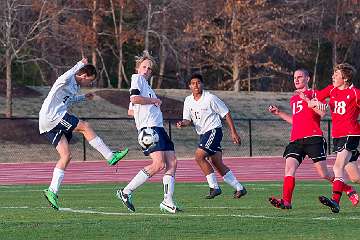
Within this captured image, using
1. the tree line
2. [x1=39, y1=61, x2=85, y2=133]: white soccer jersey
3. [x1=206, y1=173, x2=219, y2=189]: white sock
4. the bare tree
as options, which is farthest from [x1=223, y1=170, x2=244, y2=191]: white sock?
the tree line

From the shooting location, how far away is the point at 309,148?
16.0 meters

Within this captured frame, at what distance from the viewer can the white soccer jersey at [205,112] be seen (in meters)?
18.9

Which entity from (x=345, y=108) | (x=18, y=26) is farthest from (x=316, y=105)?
(x=18, y=26)

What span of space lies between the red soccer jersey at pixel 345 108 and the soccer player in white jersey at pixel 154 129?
7.47ft

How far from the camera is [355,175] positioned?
16.8m

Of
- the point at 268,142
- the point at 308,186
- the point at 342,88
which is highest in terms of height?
the point at 342,88

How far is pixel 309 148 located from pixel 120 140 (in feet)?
87.2

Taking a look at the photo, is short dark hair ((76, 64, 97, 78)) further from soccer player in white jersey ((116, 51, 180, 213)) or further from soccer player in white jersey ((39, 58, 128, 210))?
soccer player in white jersey ((116, 51, 180, 213))

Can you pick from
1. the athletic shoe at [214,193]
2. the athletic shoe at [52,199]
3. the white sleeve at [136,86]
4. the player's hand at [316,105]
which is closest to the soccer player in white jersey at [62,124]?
the athletic shoe at [52,199]

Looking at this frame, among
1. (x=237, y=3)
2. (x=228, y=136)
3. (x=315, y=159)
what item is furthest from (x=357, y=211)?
(x=237, y=3)

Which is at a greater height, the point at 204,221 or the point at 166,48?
the point at 204,221

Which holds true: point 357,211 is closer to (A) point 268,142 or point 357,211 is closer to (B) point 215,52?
(A) point 268,142

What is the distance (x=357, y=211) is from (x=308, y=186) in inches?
275

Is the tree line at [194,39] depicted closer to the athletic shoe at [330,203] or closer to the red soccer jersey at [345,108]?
the red soccer jersey at [345,108]
